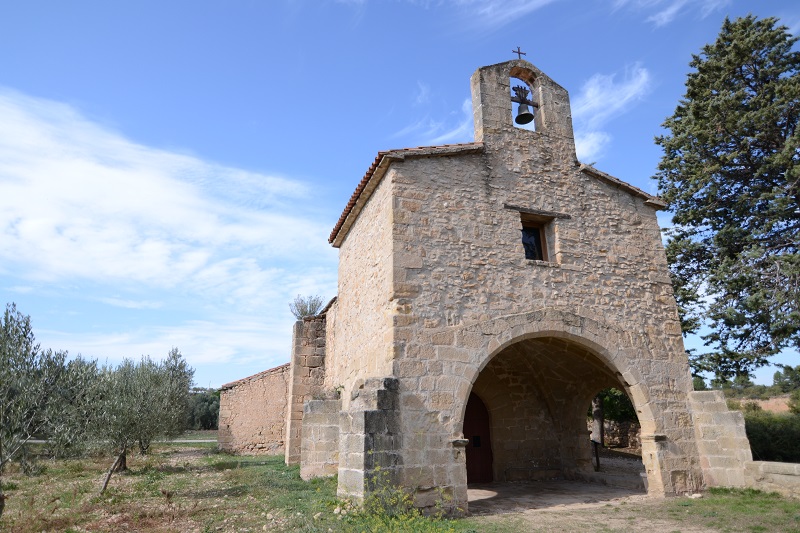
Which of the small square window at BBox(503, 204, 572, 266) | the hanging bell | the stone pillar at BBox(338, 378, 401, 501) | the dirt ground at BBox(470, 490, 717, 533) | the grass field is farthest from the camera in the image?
the hanging bell

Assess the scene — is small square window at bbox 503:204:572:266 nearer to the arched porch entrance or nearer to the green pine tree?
the arched porch entrance

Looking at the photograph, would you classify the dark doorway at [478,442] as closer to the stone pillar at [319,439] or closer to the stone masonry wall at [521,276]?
the stone pillar at [319,439]

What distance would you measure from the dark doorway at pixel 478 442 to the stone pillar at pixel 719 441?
4.43 meters

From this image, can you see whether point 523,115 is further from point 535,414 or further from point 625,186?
point 535,414

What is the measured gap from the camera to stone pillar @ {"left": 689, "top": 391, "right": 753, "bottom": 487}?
8.52 metres

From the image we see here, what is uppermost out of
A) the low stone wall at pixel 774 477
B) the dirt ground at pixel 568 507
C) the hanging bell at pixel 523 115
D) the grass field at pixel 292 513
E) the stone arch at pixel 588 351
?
the hanging bell at pixel 523 115

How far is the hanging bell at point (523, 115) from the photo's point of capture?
10.1 meters

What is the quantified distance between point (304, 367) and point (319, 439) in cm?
415

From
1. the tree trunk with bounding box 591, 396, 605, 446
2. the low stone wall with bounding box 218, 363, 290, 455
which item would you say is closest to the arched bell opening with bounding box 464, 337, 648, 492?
the tree trunk with bounding box 591, 396, 605, 446

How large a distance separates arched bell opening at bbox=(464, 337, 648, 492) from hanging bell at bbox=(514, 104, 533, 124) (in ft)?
15.6

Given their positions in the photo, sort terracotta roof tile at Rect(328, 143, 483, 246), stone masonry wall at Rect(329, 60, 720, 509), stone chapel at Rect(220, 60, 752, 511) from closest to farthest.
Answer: stone chapel at Rect(220, 60, 752, 511)
stone masonry wall at Rect(329, 60, 720, 509)
terracotta roof tile at Rect(328, 143, 483, 246)

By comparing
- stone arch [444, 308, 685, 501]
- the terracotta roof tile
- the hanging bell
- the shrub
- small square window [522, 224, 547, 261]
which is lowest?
the shrub

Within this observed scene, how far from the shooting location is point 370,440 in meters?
6.70

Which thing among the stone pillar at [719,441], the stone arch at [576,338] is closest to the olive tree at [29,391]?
the stone arch at [576,338]
